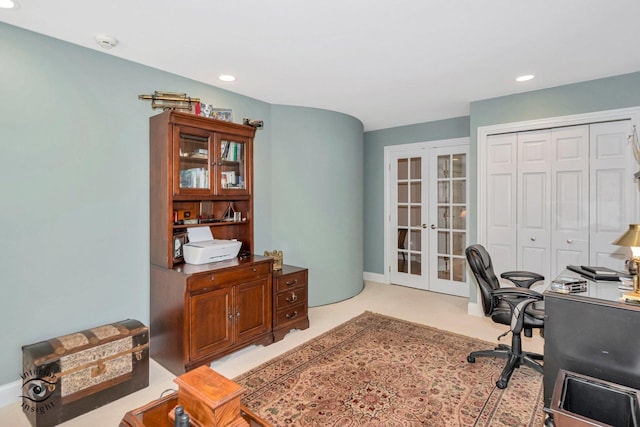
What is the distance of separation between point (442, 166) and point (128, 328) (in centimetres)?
429

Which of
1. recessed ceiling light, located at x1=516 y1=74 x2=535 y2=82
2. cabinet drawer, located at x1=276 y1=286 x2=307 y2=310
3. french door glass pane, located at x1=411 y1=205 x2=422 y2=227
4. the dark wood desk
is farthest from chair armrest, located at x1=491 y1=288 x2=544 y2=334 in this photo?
french door glass pane, located at x1=411 y1=205 x2=422 y2=227

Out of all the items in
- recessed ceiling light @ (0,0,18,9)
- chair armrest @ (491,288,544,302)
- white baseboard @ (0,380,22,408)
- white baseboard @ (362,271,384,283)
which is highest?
recessed ceiling light @ (0,0,18,9)

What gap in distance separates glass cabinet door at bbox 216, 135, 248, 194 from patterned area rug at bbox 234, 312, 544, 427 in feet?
5.31

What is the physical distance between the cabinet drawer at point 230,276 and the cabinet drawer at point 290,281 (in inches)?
7.3

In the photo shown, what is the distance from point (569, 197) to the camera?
3451mm

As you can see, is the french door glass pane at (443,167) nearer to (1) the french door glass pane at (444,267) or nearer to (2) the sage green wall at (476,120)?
(2) the sage green wall at (476,120)

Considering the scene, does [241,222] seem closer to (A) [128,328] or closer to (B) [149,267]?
(B) [149,267]

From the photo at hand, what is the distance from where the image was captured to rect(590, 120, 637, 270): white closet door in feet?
10.3

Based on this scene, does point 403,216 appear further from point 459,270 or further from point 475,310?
point 475,310

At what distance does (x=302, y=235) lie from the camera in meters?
4.25

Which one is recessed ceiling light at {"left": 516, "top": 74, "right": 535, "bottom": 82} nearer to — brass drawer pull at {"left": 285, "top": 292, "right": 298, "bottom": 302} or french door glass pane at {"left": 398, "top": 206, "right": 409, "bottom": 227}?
french door glass pane at {"left": 398, "top": 206, "right": 409, "bottom": 227}

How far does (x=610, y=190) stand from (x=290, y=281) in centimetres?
325

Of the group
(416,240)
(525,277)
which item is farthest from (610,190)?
(416,240)

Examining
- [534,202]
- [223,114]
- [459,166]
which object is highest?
[223,114]
